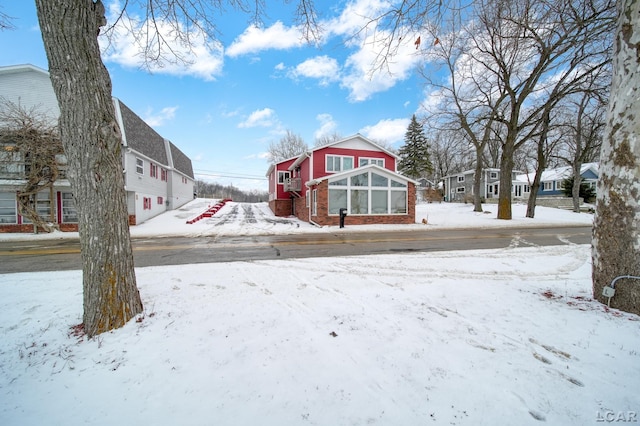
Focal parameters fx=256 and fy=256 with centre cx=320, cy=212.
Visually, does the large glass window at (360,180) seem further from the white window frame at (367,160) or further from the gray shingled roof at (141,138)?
the gray shingled roof at (141,138)

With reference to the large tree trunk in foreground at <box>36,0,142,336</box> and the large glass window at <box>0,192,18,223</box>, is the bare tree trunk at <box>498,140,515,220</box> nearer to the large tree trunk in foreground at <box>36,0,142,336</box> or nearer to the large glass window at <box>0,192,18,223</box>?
the large tree trunk in foreground at <box>36,0,142,336</box>

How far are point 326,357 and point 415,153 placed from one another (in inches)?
1583

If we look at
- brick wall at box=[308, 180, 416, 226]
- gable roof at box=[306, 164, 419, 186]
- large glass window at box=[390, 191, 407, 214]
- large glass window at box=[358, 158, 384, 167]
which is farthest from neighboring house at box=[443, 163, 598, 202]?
gable roof at box=[306, 164, 419, 186]

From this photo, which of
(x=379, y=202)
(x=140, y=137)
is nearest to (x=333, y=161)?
(x=379, y=202)

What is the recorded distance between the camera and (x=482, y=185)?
1582 inches

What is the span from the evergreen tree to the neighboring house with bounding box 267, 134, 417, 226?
62.9 feet

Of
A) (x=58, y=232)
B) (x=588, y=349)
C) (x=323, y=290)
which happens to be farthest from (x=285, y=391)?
(x=58, y=232)

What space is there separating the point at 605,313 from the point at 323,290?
3.66 meters

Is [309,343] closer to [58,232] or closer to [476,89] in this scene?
[58,232]

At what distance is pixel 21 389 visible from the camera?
207cm

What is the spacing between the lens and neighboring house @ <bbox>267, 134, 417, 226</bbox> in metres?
16.5

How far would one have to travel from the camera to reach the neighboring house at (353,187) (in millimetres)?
16484

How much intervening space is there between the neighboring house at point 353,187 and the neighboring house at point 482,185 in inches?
969

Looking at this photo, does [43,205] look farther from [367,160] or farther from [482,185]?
[482,185]
